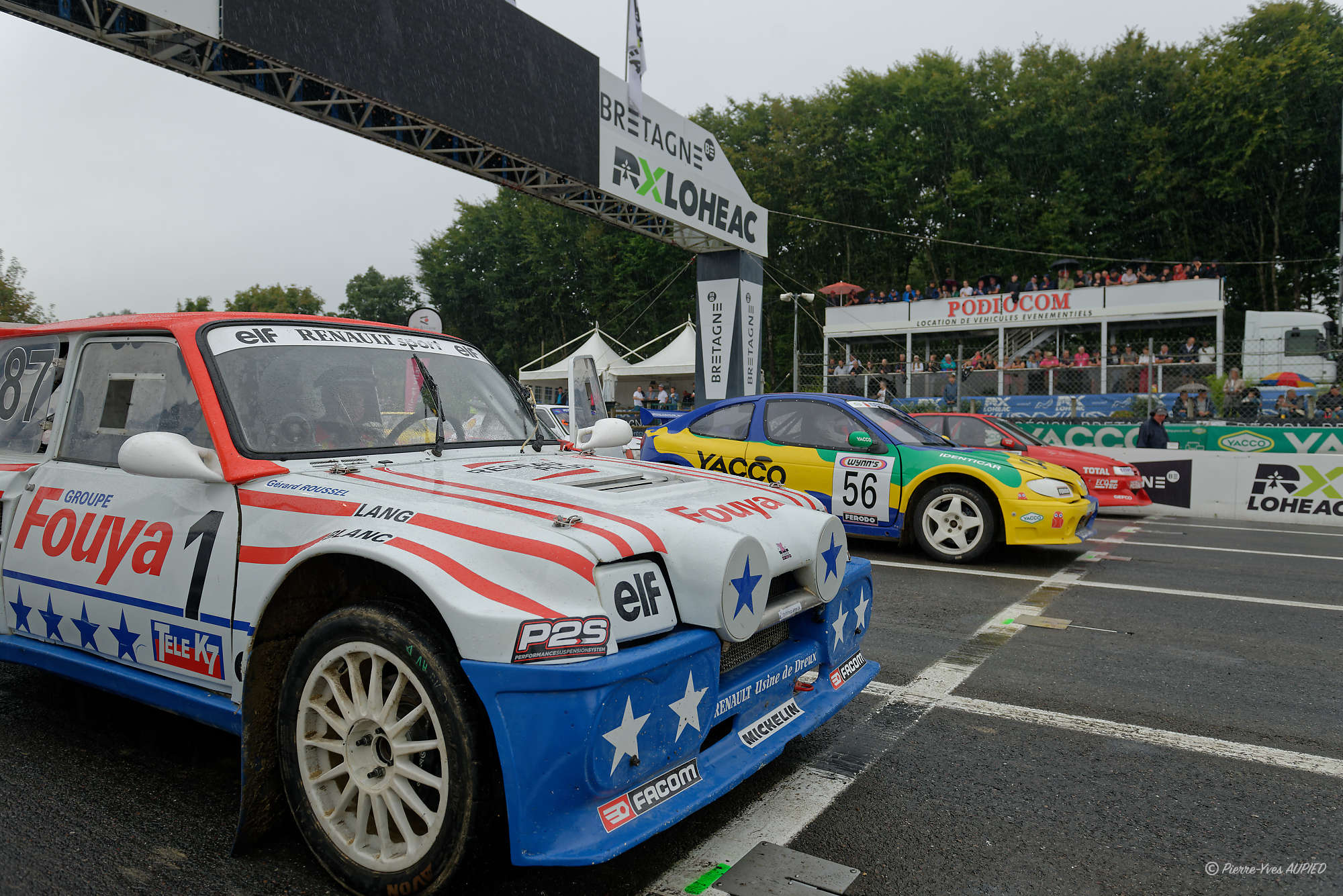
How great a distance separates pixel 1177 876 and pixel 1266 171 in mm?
39937

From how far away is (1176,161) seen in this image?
1373 inches

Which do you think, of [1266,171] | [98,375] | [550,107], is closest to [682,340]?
[550,107]

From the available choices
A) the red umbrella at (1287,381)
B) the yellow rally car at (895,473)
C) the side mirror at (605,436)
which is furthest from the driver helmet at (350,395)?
the red umbrella at (1287,381)

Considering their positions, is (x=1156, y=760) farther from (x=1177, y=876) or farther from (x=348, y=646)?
(x=348, y=646)

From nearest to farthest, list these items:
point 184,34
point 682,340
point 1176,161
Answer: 1. point 184,34
2. point 682,340
3. point 1176,161

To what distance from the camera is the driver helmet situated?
3.15 metres

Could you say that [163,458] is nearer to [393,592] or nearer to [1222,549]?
[393,592]

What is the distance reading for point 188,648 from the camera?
2736 mm

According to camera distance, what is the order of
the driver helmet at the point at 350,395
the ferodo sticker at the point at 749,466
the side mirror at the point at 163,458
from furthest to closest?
the ferodo sticker at the point at 749,466, the driver helmet at the point at 350,395, the side mirror at the point at 163,458

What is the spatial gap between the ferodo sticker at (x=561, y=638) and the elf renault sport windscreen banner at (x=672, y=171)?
41.0ft

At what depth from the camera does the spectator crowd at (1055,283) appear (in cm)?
2462

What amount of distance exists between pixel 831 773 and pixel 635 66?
13.5 m

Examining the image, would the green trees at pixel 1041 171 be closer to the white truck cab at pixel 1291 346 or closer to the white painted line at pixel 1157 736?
the white truck cab at pixel 1291 346

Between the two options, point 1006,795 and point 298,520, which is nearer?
point 298,520
